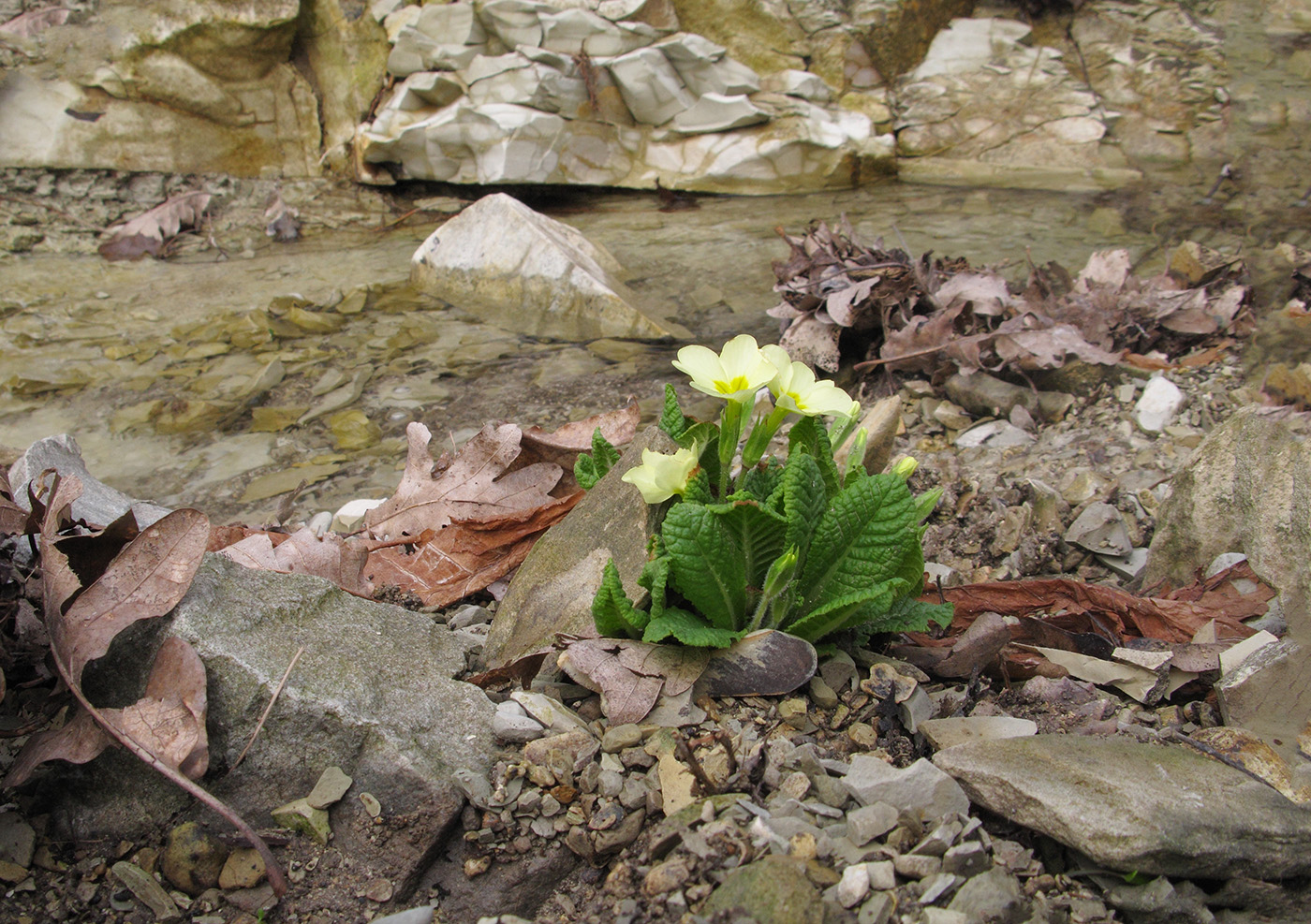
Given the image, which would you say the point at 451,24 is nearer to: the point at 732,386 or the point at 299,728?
the point at 732,386

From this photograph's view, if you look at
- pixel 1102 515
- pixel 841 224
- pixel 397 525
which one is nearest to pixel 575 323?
pixel 841 224

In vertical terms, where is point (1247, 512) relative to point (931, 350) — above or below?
above

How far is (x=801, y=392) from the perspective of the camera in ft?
5.42

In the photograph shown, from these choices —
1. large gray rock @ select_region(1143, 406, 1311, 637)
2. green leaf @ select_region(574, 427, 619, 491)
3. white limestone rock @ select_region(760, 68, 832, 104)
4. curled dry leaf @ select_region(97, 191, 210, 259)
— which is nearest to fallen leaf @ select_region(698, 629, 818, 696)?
green leaf @ select_region(574, 427, 619, 491)

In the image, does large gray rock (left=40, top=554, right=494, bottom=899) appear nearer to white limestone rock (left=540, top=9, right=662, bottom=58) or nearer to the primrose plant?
the primrose plant

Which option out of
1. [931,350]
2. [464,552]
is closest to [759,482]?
[464,552]

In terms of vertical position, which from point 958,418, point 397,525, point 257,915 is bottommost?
point 958,418

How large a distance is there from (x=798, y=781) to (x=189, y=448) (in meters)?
3.66

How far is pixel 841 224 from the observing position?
15.9ft

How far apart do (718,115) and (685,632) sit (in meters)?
7.16

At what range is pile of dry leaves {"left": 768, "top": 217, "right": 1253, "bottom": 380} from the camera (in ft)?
11.9

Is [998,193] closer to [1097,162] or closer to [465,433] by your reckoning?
[1097,162]

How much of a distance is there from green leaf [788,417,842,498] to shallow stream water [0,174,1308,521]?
2.30 meters

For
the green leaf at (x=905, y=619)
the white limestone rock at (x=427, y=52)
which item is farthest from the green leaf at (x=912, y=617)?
the white limestone rock at (x=427, y=52)
